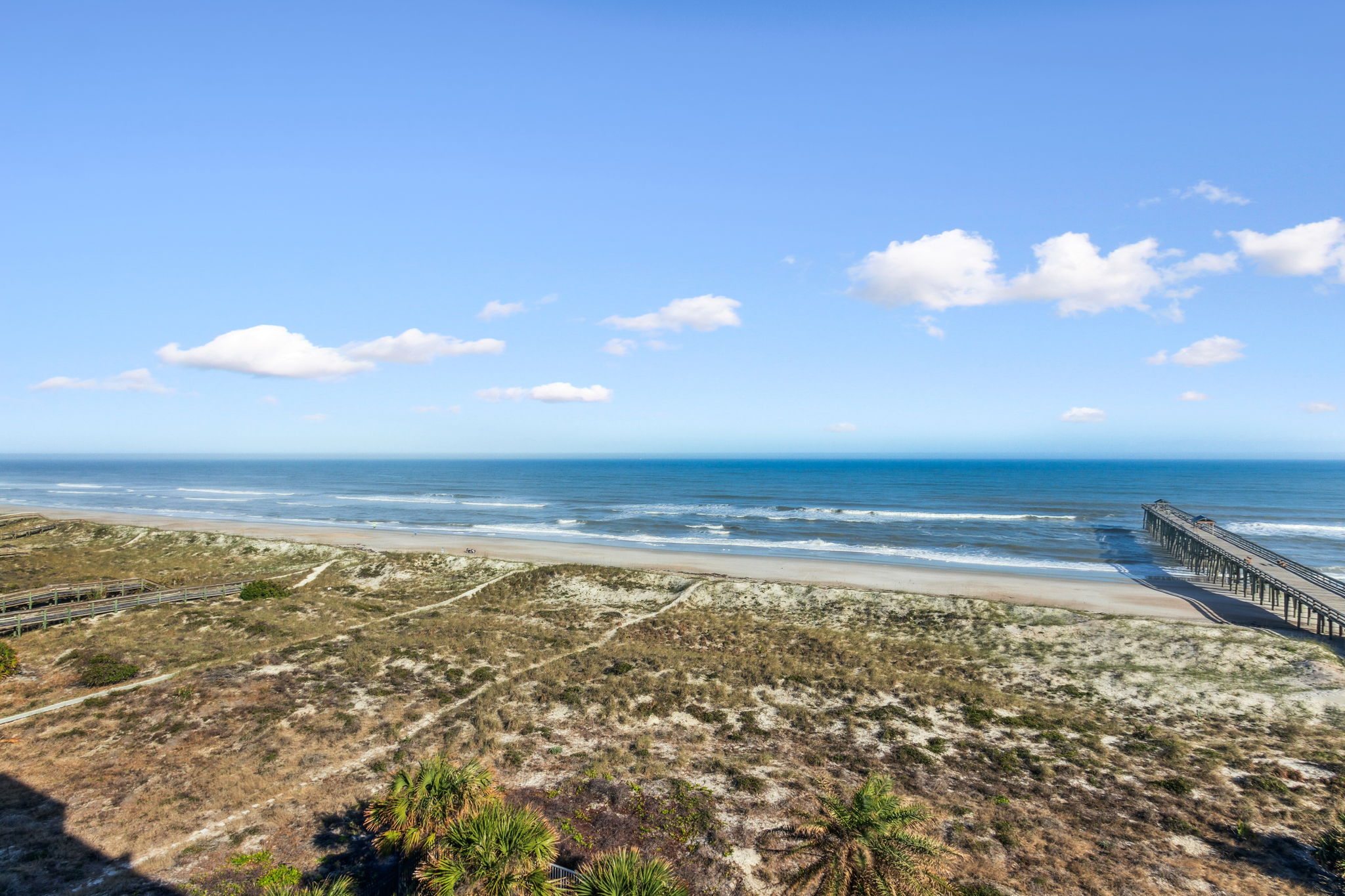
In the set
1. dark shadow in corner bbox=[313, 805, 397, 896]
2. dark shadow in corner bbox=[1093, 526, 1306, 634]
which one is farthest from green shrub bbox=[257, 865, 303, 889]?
dark shadow in corner bbox=[1093, 526, 1306, 634]

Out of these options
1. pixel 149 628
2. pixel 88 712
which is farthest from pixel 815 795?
pixel 149 628

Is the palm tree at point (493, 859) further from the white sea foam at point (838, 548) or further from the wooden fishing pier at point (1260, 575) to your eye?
the white sea foam at point (838, 548)

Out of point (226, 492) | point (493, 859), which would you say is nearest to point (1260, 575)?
point (493, 859)

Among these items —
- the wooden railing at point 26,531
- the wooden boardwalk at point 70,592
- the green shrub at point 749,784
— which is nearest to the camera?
the green shrub at point 749,784

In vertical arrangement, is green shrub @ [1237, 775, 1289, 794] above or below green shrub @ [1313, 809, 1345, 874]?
below

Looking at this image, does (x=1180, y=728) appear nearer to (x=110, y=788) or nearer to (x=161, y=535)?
(x=110, y=788)

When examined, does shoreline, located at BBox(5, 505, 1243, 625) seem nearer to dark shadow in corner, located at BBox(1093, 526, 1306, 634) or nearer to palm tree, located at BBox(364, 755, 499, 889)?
dark shadow in corner, located at BBox(1093, 526, 1306, 634)

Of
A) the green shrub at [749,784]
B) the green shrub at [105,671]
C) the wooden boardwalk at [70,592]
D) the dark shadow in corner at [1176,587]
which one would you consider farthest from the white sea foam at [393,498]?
the green shrub at [749,784]
